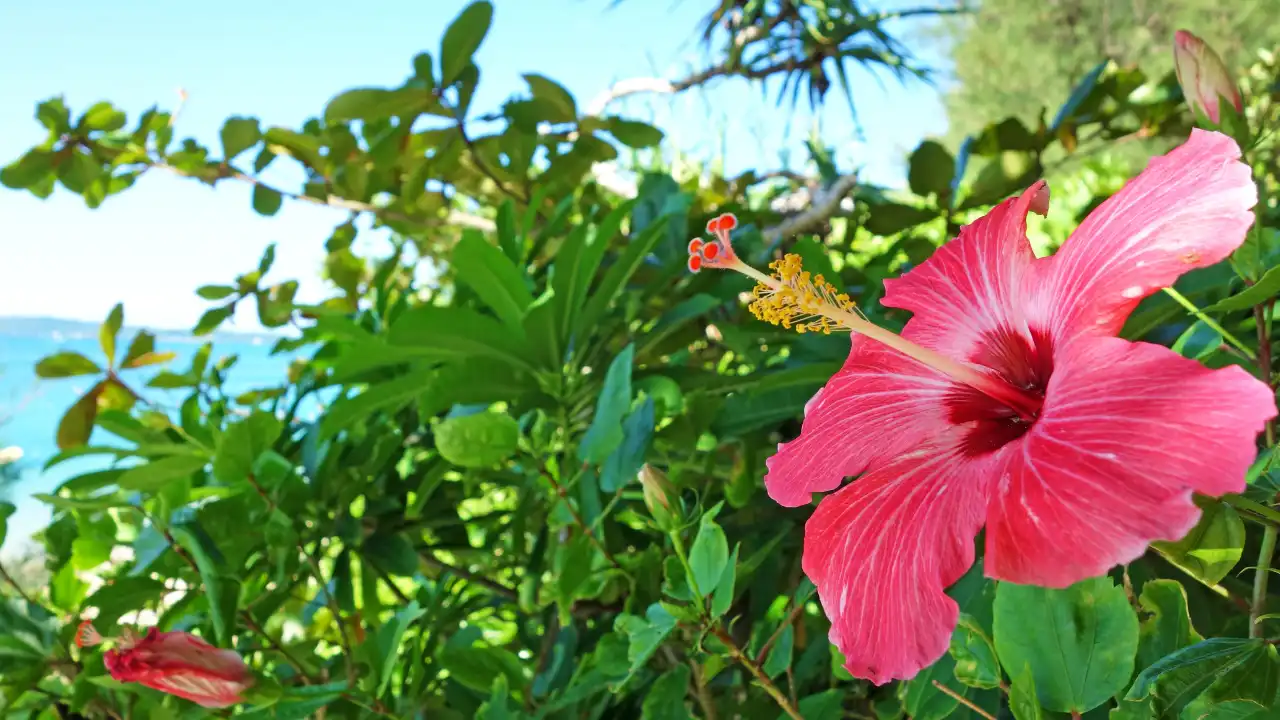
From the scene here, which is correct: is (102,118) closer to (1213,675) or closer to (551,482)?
(551,482)

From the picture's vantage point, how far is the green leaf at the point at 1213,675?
13.8 inches

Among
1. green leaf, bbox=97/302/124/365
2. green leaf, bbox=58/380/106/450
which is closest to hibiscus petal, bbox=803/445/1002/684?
green leaf, bbox=58/380/106/450

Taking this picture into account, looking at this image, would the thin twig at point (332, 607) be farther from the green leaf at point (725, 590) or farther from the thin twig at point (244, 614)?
the green leaf at point (725, 590)

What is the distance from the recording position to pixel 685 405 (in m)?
0.81

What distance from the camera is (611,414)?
664 mm

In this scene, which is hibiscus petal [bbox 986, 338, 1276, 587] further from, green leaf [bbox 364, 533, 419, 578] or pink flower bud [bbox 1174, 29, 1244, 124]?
green leaf [bbox 364, 533, 419, 578]

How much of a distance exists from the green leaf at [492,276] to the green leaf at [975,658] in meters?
0.50

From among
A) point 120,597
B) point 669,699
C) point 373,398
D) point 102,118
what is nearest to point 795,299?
point 669,699

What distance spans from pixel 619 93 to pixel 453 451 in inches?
55.3

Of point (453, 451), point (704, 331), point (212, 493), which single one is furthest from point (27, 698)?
point (704, 331)

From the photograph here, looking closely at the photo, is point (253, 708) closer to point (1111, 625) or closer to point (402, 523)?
point (402, 523)

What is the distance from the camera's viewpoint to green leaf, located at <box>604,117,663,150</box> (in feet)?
4.41

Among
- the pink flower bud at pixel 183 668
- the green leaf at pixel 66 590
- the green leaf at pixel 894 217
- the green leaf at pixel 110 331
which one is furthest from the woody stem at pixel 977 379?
the green leaf at pixel 110 331

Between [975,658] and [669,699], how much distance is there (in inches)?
10.8
